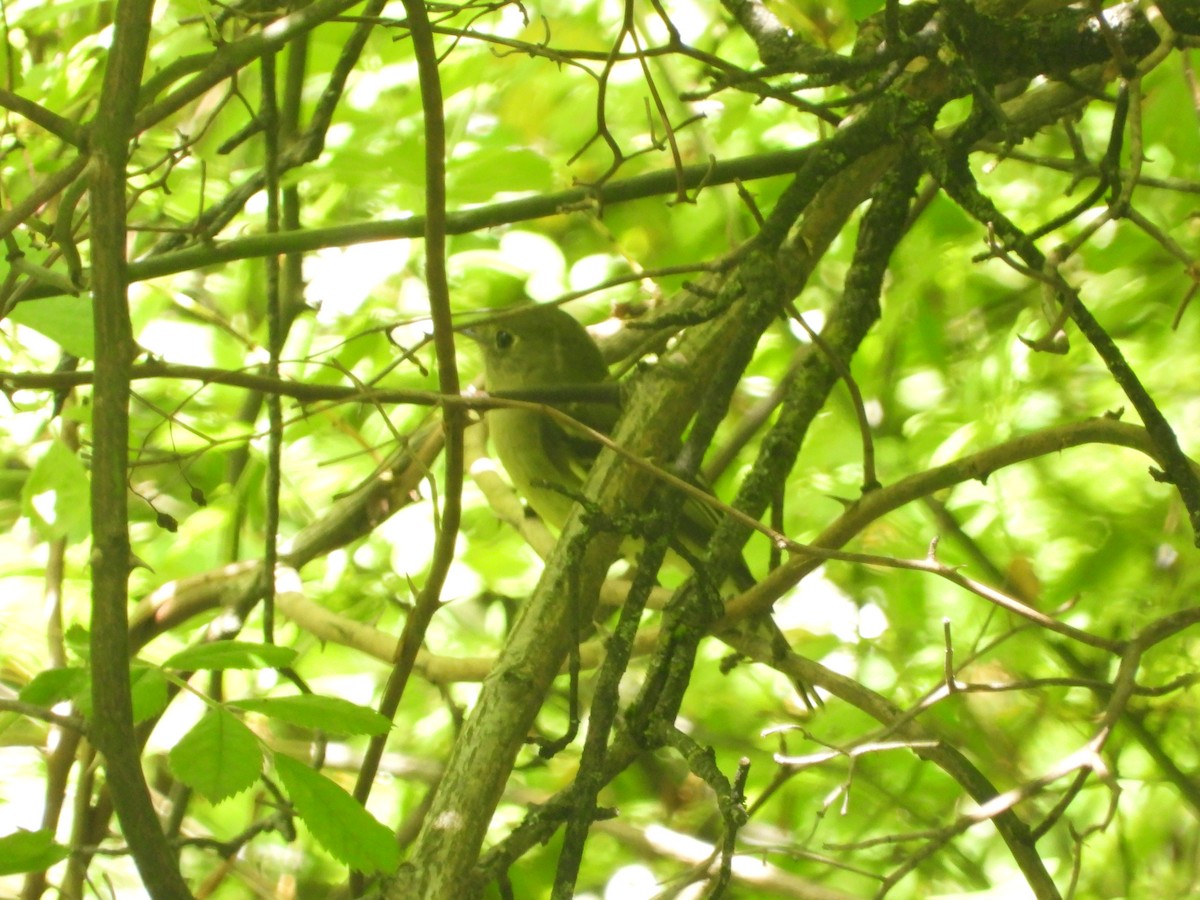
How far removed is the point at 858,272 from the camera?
74.8 inches

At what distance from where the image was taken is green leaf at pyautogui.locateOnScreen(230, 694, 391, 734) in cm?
118

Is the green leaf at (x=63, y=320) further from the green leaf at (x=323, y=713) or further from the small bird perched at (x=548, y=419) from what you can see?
the small bird perched at (x=548, y=419)

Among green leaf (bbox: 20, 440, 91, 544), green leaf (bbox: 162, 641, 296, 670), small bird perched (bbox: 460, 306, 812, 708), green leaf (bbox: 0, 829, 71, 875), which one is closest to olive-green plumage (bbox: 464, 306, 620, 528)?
small bird perched (bbox: 460, 306, 812, 708)

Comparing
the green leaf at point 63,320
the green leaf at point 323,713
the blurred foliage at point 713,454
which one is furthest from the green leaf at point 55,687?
the blurred foliage at point 713,454

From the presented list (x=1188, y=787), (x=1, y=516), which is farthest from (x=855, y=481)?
(x=1, y=516)

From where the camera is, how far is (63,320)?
1.66 m

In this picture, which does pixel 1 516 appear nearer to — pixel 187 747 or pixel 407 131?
pixel 407 131

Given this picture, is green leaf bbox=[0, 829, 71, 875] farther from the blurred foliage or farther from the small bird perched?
the small bird perched

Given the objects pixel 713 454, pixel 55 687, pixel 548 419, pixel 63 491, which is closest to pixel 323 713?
pixel 55 687

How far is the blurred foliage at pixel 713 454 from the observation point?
2.55m

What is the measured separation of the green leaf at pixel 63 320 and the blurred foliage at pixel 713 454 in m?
0.46

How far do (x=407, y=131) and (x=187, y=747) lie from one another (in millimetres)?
1808

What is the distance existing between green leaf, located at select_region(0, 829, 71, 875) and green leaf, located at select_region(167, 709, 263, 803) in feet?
0.40

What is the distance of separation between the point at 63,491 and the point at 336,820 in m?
1.06
